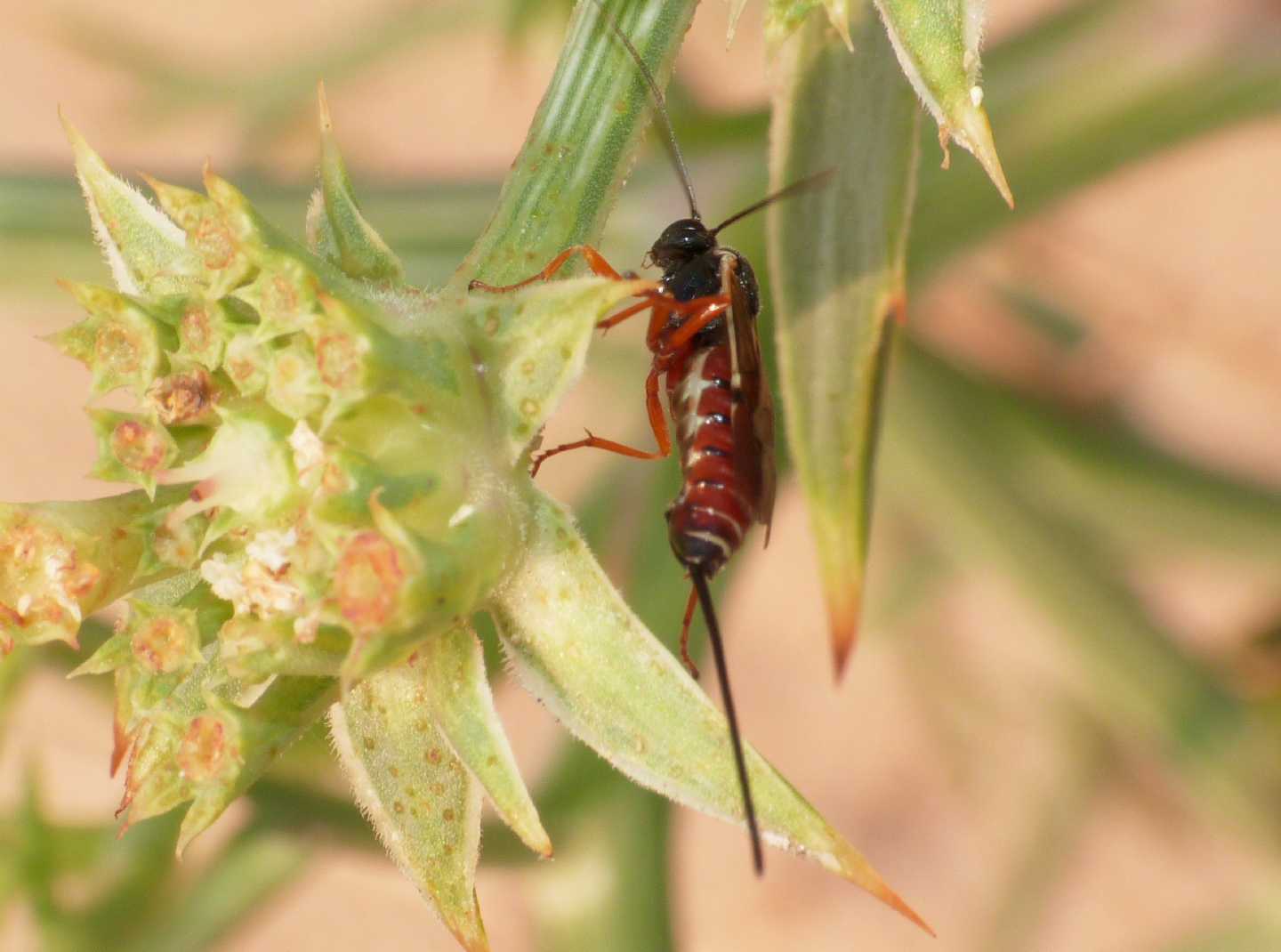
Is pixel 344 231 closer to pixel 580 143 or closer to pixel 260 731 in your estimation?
pixel 580 143

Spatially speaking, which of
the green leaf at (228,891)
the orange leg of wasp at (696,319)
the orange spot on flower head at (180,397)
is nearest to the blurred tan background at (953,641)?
the green leaf at (228,891)

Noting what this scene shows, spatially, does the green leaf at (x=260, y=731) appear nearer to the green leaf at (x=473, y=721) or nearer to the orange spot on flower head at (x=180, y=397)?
the green leaf at (x=473, y=721)

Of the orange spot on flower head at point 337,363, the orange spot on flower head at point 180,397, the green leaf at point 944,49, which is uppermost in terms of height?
the green leaf at point 944,49

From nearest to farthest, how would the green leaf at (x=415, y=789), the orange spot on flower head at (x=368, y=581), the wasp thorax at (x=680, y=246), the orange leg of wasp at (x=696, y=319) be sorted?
the orange spot on flower head at (x=368, y=581) < the green leaf at (x=415, y=789) < the orange leg of wasp at (x=696, y=319) < the wasp thorax at (x=680, y=246)

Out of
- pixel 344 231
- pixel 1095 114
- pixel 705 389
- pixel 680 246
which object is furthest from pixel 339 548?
pixel 1095 114

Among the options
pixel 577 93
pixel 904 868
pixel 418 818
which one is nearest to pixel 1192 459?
pixel 904 868

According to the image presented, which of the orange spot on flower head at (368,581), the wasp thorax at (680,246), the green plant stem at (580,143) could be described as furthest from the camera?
the wasp thorax at (680,246)
